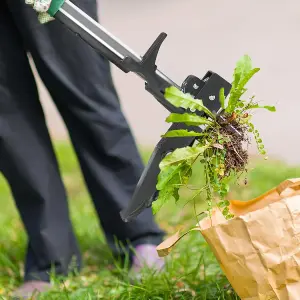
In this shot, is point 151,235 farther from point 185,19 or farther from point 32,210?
point 185,19

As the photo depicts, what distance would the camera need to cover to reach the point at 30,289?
2043mm

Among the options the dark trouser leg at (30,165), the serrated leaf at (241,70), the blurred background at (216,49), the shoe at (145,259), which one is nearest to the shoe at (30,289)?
the dark trouser leg at (30,165)

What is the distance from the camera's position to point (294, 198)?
1482 mm

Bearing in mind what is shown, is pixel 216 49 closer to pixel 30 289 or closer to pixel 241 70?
pixel 30 289

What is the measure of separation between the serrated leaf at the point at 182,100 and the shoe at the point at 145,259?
681 mm

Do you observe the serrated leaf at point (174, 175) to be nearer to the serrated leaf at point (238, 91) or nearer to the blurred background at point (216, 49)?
the serrated leaf at point (238, 91)

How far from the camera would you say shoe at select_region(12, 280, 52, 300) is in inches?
77.0

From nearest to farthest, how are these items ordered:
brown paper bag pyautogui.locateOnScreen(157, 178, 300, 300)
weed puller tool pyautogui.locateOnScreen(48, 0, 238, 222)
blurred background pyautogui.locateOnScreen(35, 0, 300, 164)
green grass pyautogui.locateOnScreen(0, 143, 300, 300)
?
brown paper bag pyautogui.locateOnScreen(157, 178, 300, 300)
weed puller tool pyautogui.locateOnScreen(48, 0, 238, 222)
green grass pyautogui.locateOnScreen(0, 143, 300, 300)
blurred background pyautogui.locateOnScreen(35, 0, 300, 164)

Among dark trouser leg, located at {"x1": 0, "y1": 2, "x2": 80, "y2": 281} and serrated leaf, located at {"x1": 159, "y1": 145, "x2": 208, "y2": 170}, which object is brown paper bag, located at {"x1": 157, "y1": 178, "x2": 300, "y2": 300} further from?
dark trouser leg, located at {"x1": 0, "y1": 2, "x2": 80, "y2": 281}

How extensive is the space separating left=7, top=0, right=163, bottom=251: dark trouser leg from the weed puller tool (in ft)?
1.08

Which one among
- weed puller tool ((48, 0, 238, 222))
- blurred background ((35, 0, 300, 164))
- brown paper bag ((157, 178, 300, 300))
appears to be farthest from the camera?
blurred background ((35, 0, 300, 164))

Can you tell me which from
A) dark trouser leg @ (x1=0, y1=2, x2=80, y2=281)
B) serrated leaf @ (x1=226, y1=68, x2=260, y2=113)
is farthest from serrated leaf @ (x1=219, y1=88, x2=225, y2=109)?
dark trouser leg @ (x1=0, y1=2, x2=80, y2=281)

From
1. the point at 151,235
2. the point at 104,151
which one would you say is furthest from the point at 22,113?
the point at 151,235

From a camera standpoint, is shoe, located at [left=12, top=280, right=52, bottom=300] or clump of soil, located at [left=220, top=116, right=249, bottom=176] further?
shoe, located at [left=12, top=280, right=52, bottom=300]
